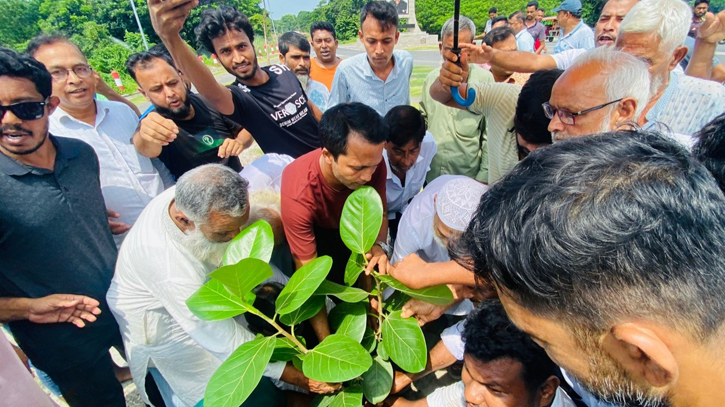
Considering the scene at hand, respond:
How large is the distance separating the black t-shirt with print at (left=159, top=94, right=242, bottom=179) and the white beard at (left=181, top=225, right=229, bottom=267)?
1.08 meters

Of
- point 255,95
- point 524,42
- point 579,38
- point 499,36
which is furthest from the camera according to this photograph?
point 524,42

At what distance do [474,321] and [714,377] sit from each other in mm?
987

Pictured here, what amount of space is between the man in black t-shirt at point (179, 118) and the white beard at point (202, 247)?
37.6 inches

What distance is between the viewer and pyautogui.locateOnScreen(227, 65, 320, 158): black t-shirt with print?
2662 mm

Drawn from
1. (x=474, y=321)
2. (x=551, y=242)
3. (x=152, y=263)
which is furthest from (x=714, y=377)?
(x=152, y=263)

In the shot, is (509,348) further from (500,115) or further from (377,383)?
(500,115)

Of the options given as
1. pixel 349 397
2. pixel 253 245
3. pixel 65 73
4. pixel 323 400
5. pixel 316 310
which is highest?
pixel 65 73

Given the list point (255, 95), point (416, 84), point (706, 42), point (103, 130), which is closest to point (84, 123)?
point (103, 130)

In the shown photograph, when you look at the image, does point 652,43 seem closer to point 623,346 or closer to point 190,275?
point 623,346

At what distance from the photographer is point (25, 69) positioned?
165 cm

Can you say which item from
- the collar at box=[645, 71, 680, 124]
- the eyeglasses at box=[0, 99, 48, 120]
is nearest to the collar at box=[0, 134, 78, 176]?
the eyeglasses at box=[0, 99, 48, 120]

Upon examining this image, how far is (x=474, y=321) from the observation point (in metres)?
1.60

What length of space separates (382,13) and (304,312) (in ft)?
8.42

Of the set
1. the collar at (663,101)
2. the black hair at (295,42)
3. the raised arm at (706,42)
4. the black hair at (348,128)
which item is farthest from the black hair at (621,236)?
the black hair at (295,42)
